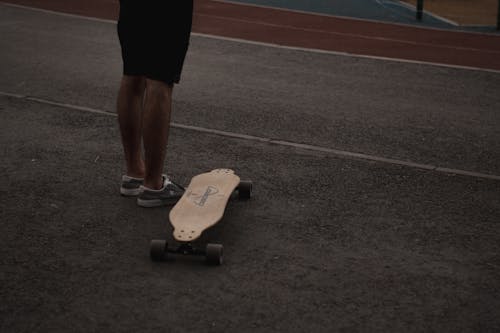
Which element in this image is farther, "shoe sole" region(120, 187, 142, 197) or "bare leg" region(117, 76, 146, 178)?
"shoe sole" region(120, 187, 142, 197)

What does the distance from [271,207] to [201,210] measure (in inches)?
26.8

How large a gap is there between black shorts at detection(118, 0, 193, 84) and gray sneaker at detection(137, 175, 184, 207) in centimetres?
69

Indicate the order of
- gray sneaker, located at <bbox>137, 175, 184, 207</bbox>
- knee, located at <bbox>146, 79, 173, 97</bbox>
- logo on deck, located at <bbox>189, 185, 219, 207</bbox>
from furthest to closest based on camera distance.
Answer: gray sneaker, located at <bbox>137, 175, 184, 207</bbox>
knee, located at <bbox>146, 79, 173, 97</bbox>
logo on deck, located at <bbox>189, 185, 219, 207</bbox>

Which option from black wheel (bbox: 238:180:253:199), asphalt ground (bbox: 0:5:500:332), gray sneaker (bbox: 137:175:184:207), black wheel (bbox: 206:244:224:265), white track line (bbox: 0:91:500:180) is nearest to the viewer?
asphalt ground (bbox: 0:5:500:332)

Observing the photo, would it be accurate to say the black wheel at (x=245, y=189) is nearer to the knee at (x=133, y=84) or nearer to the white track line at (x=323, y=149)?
the knee at (x=133, y=84)

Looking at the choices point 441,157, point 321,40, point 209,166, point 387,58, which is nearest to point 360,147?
point 441,157

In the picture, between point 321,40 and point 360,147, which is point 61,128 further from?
point 321,40

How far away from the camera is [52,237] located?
4.54m

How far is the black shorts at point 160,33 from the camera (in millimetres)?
4705

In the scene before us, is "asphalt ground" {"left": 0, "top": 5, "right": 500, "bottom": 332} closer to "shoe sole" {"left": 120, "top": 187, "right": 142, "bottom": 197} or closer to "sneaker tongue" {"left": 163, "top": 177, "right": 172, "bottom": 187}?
"shoe sole" {"left": 120, "top": 187, "right": 142, "bottom": 197}

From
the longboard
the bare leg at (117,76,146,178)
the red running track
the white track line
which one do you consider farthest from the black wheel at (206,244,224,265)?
the red running track

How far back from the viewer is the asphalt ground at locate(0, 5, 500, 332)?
378 centimetres

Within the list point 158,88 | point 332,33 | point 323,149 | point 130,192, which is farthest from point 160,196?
point 332,33

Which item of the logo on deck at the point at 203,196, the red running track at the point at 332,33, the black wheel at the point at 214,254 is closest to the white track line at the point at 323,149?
the logo on deck at the point at 203,196
